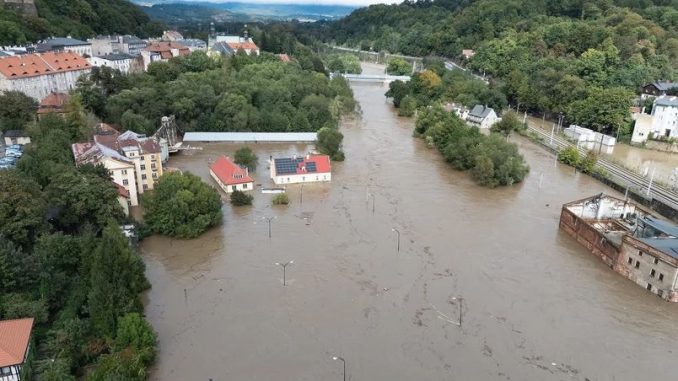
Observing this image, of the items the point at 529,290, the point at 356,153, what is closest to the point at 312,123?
the point at 356,153

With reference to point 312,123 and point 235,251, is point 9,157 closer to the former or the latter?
point 235,251

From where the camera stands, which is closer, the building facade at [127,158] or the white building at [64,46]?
the building facade at [127,158]

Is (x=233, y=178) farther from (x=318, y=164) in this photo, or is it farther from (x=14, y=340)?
(x=14, y=340)

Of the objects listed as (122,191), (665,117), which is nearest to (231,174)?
(122,191)

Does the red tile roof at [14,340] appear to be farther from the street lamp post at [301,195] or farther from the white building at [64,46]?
the white building at [64,46]

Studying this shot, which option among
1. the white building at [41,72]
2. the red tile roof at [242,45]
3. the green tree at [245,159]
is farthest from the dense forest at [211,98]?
the red tile roof at [242,45]

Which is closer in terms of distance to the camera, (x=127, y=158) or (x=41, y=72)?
(x=127, y=158)
